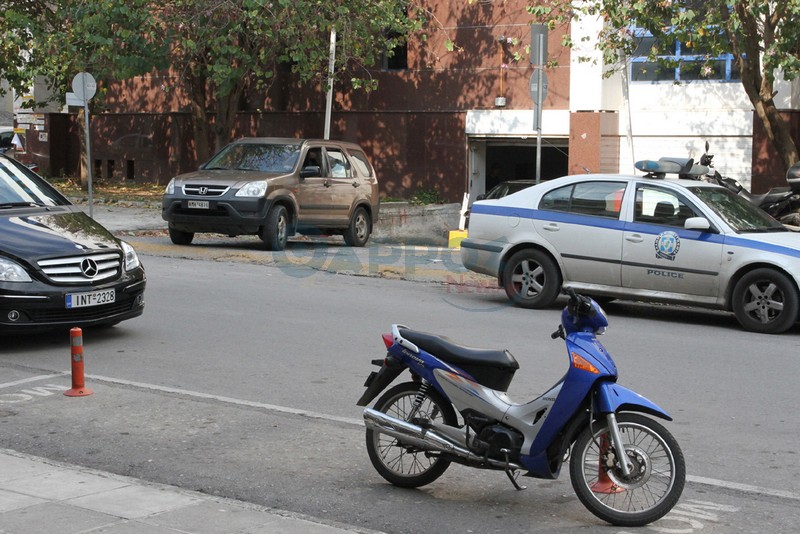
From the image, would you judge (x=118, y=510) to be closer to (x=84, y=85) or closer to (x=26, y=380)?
(x=26, y=380)

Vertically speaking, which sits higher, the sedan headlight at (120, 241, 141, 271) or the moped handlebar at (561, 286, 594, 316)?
the moped handlebar at (561, 286, 594, 316)

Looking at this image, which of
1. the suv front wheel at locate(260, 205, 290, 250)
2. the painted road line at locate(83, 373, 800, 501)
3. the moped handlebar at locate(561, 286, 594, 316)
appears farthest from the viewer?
the suv front wheel at locate(260, 205, 290, 250)

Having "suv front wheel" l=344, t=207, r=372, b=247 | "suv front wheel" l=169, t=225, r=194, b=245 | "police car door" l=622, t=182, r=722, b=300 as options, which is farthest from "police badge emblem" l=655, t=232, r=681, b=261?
"suv front wheel" l=169, t=225, r=194, b=245

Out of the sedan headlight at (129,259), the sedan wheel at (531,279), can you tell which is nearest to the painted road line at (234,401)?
the sedan headlight at (129,259)

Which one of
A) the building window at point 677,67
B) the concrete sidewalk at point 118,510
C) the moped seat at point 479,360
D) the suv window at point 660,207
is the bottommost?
the concrete sidewalk at point 118,510

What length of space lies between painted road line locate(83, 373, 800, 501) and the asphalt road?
0.02m

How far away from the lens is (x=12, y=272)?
9367 mm

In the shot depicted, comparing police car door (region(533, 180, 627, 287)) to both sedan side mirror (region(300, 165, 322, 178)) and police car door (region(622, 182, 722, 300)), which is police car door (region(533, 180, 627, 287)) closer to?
police car door (region(622, 182, 722, 300))

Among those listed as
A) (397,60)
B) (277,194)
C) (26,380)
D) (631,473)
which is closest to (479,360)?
(631,473)

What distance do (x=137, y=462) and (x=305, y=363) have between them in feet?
9.55

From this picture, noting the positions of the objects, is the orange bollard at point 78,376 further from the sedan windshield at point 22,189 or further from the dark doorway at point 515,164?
the dark doorway at point 515,164

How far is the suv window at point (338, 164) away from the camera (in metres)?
19.0

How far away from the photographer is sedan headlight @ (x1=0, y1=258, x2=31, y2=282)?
934 centimetres

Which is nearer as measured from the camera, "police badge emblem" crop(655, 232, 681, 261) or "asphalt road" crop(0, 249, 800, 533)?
"asphalt road" crop(0, 249, 800, 533)
